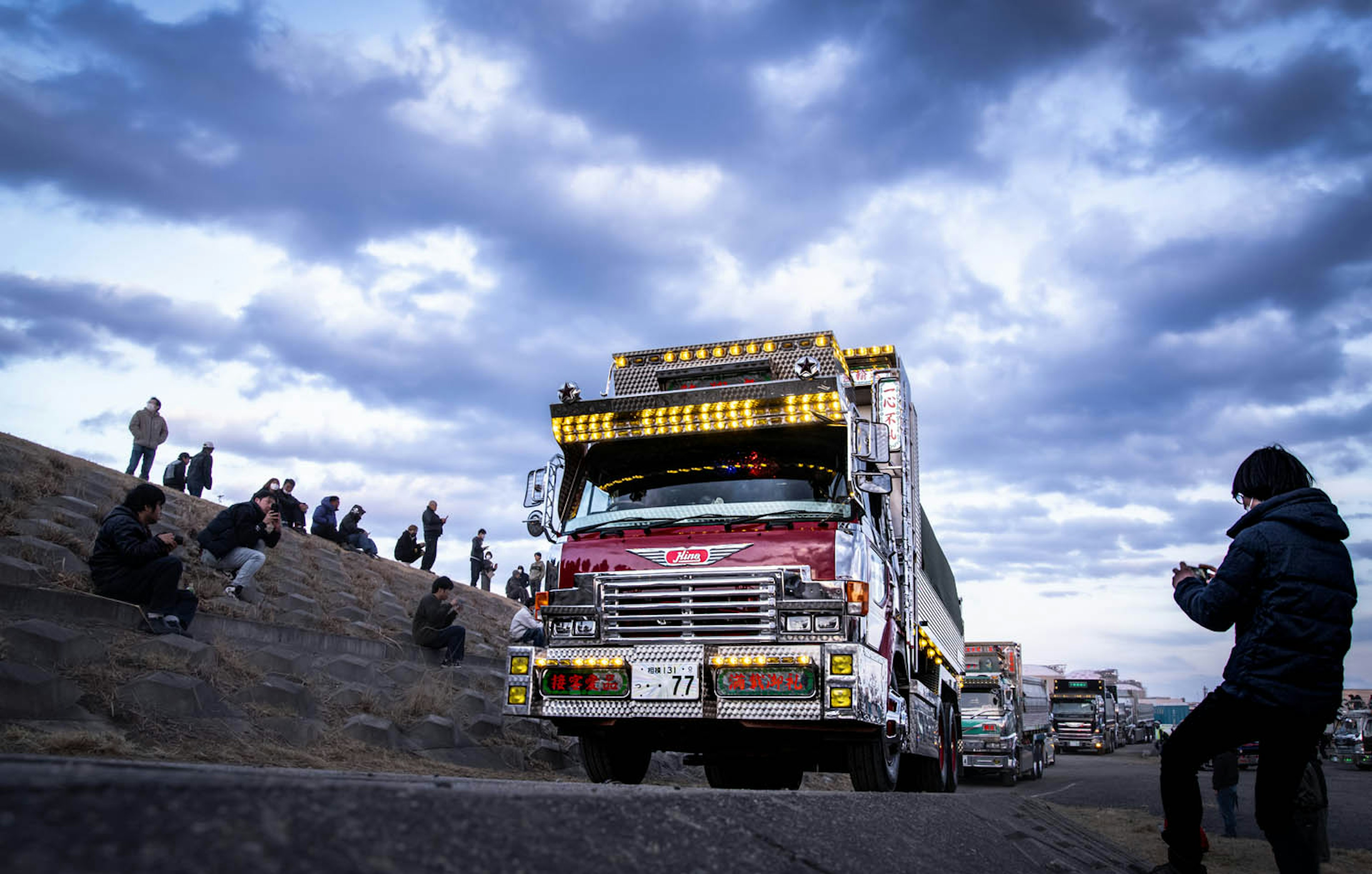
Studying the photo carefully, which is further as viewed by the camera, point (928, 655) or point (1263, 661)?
point (928, 655)

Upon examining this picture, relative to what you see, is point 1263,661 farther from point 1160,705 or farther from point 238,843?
point 1160,705

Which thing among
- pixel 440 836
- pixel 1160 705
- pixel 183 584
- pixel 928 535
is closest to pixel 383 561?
pixel 183 584

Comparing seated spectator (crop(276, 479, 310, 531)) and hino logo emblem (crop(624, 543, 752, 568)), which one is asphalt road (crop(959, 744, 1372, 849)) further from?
seated spectator (crop(276, 479, 310, 531))

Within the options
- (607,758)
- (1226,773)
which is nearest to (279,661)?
(607,758)

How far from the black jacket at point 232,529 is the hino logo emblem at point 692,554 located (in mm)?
7220

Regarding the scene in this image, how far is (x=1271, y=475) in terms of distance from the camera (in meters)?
4.25

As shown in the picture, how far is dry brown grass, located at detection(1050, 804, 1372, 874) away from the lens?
6398 mm

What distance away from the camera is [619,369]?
32.1ft

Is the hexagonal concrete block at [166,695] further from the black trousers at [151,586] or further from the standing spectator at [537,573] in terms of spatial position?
the standing spectator at [537,573]

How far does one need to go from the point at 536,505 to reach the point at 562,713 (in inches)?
84.4

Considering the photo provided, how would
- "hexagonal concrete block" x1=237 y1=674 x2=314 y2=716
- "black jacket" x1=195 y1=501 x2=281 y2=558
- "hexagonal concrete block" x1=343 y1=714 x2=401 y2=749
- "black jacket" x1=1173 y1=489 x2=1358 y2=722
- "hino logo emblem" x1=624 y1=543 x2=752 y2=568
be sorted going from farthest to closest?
"black jacket" x1=195 y1=501 x2=281 y2=558
"hexagonal concrete block" x1=343 y1=714 x2=401 y2=749
"hexagonal concrete block" x1=237 y1=674 x2=314 y2=716
"hino logo emblem" x1=624 y1=543 x2=752 y2=568
"black jacket" x1=1173 y1=489 x2=1358 y2=722

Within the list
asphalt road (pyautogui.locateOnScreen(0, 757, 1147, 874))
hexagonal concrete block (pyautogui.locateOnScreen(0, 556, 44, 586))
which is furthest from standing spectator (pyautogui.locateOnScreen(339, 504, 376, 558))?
asphalt road (pyautogui.locateOnScreen(0, 757, 1147, 874))

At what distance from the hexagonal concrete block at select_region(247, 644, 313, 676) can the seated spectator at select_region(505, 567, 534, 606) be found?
14740mm

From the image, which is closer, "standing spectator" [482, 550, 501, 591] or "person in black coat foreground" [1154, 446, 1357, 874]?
"person in black coat foreground" [1154, 446, 1357, 874]
